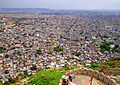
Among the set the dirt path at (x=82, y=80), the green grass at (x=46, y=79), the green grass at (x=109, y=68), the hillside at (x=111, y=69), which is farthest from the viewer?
the green grass at (x=109, y=68)

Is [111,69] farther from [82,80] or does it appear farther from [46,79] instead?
[82,80]

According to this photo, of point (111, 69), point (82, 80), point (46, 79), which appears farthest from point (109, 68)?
point (82, 80)

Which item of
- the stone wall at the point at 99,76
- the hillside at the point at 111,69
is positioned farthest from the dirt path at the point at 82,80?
the hillside at the point at 111,69

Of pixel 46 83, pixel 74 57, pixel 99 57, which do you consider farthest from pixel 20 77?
pixel 99 57

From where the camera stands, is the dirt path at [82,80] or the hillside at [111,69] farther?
the hillside at [111,69]

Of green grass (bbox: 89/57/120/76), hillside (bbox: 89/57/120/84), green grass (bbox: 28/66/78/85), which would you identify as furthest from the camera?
green grass (bbox: 89/57/120/76)

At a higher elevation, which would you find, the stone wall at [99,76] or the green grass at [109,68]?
the stone wall at [99,76]

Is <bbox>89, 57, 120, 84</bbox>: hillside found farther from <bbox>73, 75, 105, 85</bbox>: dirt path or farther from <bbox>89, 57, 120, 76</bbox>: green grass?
<bbox>73, 75, 105, 85</bbox>: dirt path

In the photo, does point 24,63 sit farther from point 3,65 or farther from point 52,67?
point 52,67

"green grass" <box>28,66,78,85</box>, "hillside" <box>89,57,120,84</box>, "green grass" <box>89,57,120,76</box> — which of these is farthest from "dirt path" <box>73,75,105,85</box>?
"green grass" <box>89,57,120,76</box>

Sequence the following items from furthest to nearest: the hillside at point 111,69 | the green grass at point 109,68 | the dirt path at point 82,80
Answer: the green grass at point 109,68 < the hillside at point 111,69 < the dirt path at point 82,80

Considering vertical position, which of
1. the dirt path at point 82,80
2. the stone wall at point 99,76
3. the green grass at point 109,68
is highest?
the stone wall at point 99,76

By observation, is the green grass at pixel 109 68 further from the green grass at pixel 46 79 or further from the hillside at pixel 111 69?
the green grass at pixel 46 79
